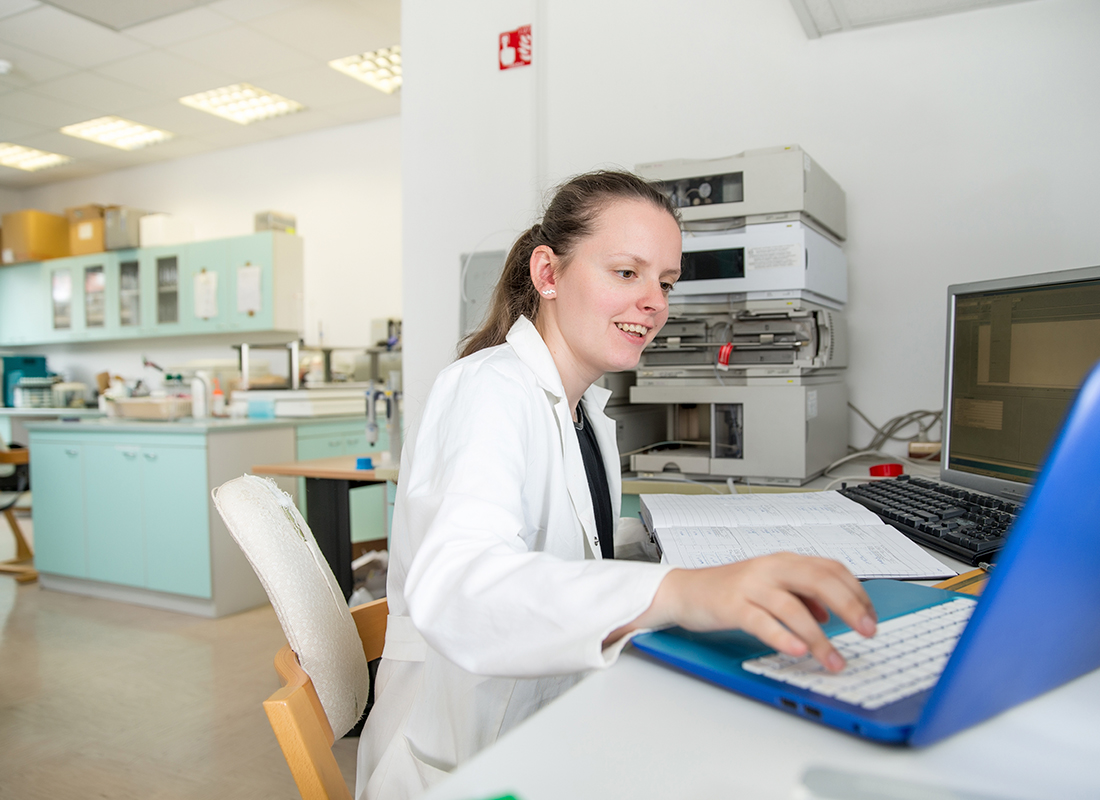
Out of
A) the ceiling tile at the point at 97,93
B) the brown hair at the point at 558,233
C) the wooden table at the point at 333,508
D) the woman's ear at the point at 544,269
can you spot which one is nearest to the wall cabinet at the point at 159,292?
the ceiling tile at the point at 97,93

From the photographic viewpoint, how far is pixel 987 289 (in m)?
1.25

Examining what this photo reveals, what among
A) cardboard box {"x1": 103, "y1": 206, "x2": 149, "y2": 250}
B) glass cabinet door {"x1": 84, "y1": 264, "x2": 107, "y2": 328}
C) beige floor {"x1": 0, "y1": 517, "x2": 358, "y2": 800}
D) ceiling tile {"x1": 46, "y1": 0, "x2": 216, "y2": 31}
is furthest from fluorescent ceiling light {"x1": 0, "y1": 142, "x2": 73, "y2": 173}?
beige floor {"x1": 0, "y1": 517, "x2": 358, "y2": 800}

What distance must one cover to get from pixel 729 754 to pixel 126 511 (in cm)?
365

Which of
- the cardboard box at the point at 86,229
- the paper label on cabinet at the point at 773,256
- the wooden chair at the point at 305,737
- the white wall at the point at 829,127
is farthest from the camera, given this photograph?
the cardboard box at the point at 86,229

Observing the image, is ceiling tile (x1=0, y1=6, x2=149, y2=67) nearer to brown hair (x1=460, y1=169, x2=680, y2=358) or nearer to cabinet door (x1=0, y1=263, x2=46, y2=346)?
cabinet door (x1=0, y1=263, x2=46, y2=346)

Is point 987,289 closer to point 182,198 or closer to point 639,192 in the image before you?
point 639,192

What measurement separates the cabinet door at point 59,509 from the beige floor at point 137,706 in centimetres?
29

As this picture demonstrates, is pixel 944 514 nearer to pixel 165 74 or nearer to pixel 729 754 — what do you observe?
pixel 729 754

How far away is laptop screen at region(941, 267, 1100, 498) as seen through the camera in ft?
3.54

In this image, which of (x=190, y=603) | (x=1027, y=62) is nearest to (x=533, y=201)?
(x=1027, y=62)

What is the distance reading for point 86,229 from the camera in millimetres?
5434

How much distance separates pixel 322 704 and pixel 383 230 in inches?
175

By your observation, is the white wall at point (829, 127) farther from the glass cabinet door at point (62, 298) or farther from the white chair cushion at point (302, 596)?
the glass cabinet door at point (62, 298)

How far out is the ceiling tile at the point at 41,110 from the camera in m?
4.45
